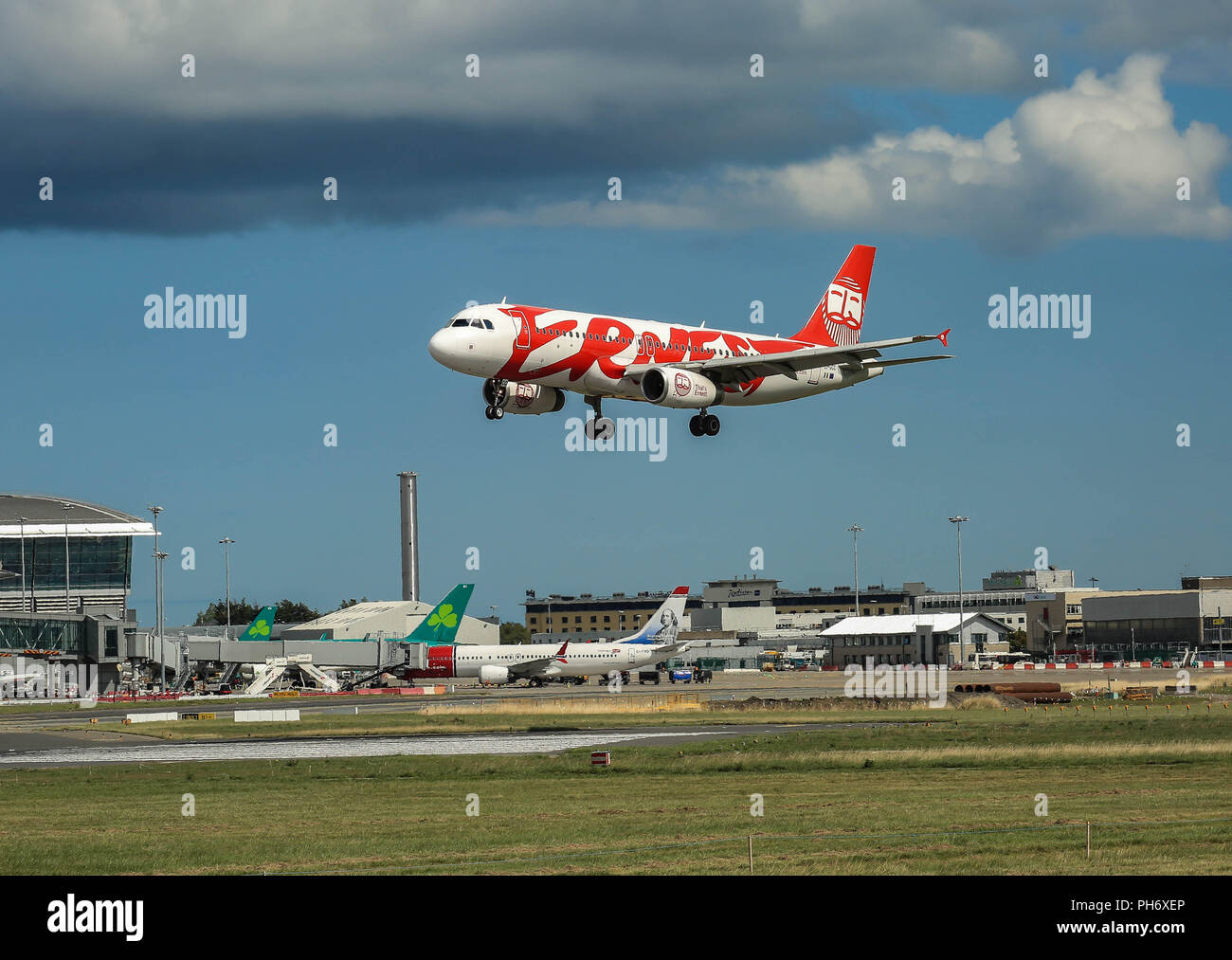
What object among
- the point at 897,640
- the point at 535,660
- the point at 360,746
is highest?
the point at 360,746

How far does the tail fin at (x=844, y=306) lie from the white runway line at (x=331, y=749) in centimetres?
1777

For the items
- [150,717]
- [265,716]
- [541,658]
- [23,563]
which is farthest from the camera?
[23,563]

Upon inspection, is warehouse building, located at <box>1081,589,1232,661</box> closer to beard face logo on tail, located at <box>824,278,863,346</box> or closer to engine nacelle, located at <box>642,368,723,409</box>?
beard face logo on tail, located at <box>824,278,863,346</box>

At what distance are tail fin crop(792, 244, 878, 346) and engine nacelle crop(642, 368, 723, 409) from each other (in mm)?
12160

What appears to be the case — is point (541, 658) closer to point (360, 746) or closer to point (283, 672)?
point (283, 672)

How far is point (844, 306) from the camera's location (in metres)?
66.6

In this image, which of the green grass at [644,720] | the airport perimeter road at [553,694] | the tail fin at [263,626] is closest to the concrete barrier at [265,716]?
the green grass at [644,720]

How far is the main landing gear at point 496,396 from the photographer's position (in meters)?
50.0

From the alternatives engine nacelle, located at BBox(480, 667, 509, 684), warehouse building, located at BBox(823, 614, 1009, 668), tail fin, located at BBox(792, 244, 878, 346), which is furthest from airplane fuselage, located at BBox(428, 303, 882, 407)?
warehouse building, located at BBox(823, 614, 1009, 668)

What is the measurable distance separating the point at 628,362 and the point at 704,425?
17.4 feet

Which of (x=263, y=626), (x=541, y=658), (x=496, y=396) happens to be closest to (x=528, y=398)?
(x=496, y=396)

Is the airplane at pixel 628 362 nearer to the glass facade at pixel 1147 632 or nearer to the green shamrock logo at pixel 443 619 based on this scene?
the green shamrock logo at pixel 443 619
